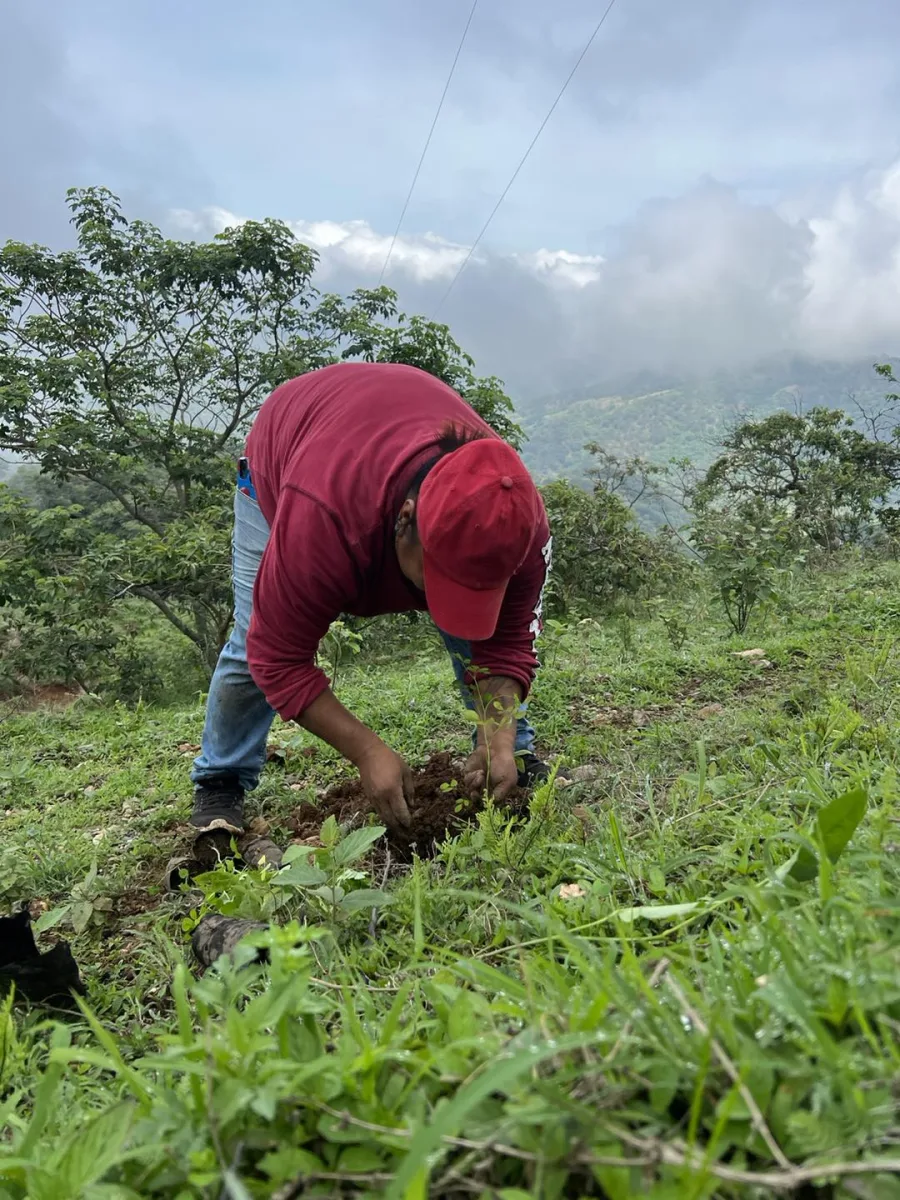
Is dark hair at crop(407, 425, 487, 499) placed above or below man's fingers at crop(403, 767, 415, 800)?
above

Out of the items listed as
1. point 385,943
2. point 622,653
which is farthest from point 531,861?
point 622,653

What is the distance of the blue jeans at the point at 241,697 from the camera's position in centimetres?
263

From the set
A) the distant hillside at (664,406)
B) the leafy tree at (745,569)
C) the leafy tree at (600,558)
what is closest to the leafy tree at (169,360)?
the leafy tree at (600,558)

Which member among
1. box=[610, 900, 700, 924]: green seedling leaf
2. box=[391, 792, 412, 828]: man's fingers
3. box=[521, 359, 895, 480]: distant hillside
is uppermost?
box=[521, 359, 895, 480]: distant hillside

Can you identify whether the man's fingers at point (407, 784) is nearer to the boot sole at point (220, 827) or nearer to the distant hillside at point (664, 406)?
the boot sole at point (220, 827)

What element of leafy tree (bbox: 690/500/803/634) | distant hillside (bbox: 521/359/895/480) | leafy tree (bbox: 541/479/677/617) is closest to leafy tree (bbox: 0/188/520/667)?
leafy tree (bbox: 541/479/677/617)

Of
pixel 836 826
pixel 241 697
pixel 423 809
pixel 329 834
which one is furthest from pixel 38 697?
pixel 836 826

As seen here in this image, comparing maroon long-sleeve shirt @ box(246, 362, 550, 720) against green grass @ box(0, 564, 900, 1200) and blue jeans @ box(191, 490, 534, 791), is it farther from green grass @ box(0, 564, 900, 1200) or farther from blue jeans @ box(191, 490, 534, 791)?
green grass @ box(0, 564, 900, 1200)

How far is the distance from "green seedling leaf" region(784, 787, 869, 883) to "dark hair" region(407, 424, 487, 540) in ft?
3.88

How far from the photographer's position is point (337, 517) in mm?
1961

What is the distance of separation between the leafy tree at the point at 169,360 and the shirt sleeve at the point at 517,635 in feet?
22.4

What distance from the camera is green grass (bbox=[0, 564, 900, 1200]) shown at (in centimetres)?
63

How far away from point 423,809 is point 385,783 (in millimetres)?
264

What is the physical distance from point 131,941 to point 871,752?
6.77 feet
